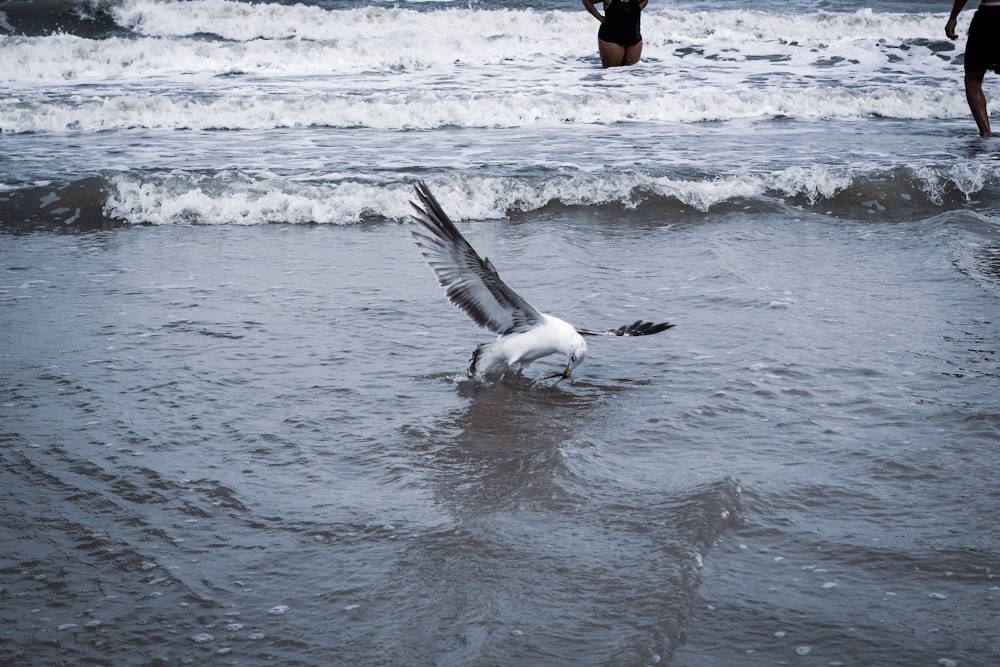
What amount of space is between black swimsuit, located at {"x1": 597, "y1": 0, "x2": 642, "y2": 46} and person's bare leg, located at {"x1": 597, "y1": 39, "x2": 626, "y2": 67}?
83 millimetres

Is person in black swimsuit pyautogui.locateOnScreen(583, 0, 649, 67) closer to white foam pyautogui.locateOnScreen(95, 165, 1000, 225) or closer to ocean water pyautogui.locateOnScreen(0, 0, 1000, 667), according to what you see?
ocean water pyautogui.locateOnScreen(0, 0, 1000, 667)

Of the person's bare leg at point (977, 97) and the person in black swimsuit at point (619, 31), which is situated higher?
the person in black swimsuit at point (619, 31)

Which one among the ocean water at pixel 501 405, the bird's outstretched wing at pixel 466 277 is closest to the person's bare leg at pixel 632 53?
the ocean water at pixel 501 405

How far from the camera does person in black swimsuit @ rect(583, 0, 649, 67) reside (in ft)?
38.5

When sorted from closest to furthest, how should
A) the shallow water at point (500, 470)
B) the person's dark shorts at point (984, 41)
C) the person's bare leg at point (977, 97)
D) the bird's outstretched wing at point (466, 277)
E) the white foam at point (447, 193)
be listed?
the shallow water at point (500, 470) → the bird's outstretched wing at point (466, 277) → the white foam at point (447, 193) → the person's dark shorts at point (984, 41) → the person's bare leg at point (977, 97)

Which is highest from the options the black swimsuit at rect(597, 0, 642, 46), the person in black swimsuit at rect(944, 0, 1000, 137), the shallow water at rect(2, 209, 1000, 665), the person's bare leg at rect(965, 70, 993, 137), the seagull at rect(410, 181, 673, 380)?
the black swimsuit at rect(597, 0, 642, 46)

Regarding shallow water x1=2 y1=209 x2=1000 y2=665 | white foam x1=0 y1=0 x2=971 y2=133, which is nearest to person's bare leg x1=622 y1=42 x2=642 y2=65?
white foam x1=0 y1=0 x2=971 y2=133

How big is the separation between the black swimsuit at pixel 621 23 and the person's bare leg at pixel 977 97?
3.67 meters

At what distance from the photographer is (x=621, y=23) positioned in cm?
1224

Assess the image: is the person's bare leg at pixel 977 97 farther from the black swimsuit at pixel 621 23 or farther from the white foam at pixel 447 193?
the black swimsuit at pixel 621 23

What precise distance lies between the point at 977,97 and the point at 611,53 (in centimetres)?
454

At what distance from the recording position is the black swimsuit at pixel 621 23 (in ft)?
38.5

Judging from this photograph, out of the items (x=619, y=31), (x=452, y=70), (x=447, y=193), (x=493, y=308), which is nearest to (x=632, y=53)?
(x=619, y=31)

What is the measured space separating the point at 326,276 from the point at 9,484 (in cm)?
298
